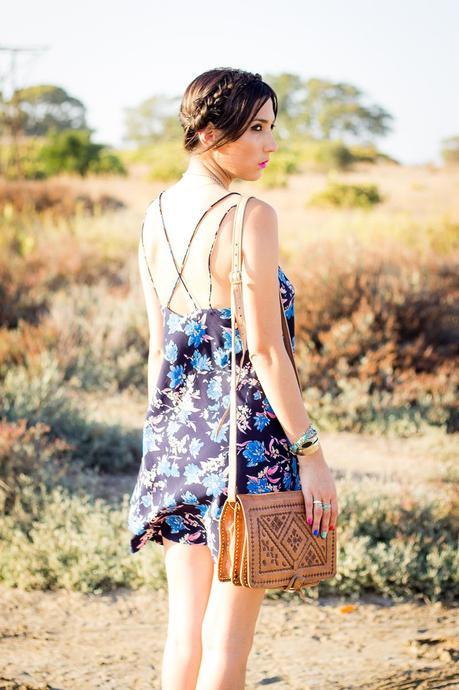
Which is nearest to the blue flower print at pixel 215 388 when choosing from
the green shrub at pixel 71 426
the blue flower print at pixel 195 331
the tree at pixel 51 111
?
the blue flower print at pixel 195 331

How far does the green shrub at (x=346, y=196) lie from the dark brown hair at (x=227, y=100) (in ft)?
60.4

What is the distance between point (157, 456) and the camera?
2346 mm

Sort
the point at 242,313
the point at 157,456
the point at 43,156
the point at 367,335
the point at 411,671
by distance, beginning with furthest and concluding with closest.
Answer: the point at 43,156, the point at 367,335, the point at 411,671, the point at 157,456, the point at 242,313

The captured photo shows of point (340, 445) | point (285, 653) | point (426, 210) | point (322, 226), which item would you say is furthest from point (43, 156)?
point (285, 653)

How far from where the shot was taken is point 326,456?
6125 mm

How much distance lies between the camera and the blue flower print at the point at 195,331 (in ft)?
7.39

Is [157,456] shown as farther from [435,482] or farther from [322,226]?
[322,226]

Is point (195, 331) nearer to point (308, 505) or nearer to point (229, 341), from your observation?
point (229, 341)

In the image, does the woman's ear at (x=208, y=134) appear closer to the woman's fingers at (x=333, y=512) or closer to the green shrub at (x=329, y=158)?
the woman's fingers at (x=333, y=512)

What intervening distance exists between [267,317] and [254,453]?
0.35m

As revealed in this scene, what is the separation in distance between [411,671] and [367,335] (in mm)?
4426

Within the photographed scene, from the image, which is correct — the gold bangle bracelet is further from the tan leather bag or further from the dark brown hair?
the dark brown hair

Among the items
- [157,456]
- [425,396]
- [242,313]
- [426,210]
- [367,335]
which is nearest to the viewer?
[242,313]

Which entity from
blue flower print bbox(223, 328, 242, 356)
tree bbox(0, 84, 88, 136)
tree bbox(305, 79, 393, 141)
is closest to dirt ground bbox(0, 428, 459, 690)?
blue flower print bbox(223, 328, 242, 356)
